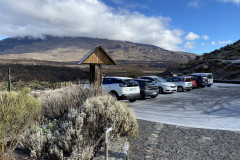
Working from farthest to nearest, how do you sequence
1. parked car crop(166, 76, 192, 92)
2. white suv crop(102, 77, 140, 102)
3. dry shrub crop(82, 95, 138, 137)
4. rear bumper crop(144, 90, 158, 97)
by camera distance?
parked car crop(166, 76, 192, 92) < rear bumper crop(144, 90, 158, 97) < white suv crop(102, 77, 140, 102) < dry shrub crop(82, 95, 138, 137)

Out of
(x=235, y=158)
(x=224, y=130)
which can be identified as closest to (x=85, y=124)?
(x=235, y=158)

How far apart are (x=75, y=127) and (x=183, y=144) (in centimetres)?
276

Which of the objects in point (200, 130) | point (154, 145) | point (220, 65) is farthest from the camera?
point (220, 65)

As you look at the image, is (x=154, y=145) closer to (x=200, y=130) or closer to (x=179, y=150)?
(x=179, y=150)

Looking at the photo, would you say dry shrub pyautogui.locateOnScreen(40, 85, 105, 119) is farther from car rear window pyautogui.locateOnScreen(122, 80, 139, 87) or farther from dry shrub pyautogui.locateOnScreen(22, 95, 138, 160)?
car rear window pyautogui.locateOnScreen(122, 80, 139, 87)

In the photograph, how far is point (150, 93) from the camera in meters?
12.3

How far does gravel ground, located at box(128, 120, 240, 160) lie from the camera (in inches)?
160

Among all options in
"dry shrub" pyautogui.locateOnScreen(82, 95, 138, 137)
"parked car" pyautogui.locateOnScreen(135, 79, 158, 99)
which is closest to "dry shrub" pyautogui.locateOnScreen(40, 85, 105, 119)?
"dry shrub" pyautogui.locateOnScreen(82, 95, 138, 137)

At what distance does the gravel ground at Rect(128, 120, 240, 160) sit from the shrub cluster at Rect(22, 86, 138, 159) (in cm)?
58

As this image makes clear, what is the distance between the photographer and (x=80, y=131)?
4.21 metres

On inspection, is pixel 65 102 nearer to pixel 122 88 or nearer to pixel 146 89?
pixel 122 88

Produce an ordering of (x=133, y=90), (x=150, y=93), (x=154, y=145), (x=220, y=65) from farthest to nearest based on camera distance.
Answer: (x=220, y=65)
(x=150, y=93)
(x=133, y=90)
(x=154, y=145)

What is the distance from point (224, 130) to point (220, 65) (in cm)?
2989

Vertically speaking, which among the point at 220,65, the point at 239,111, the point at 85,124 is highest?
the point at 220,65
